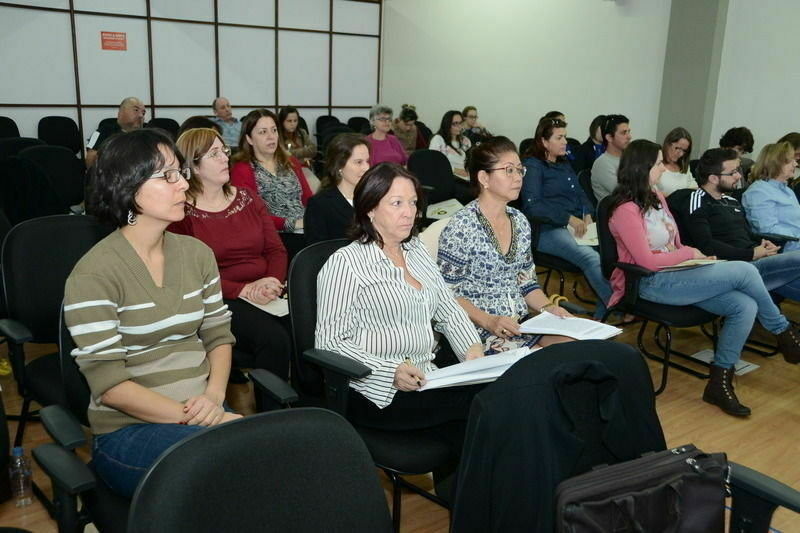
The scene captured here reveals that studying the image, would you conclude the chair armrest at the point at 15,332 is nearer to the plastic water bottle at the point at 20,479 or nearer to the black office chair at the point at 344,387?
the plastic water bottle at the point at 20,479

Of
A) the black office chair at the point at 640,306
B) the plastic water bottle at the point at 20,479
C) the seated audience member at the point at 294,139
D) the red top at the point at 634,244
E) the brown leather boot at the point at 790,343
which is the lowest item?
the plastic water bottle at the point at 20,479

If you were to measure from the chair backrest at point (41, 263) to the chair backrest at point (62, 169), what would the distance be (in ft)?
8.29

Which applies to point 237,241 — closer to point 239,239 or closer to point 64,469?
point 239,239

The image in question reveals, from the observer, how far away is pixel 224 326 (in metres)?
1.96

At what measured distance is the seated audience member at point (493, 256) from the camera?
262 centimetres

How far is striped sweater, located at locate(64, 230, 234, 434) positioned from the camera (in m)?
1.62

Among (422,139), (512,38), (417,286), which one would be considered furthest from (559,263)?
(512,38)

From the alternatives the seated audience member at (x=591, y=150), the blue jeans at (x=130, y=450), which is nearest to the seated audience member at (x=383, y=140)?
the seated audience member at (x=591, y=150)

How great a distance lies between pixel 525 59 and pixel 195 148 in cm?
618

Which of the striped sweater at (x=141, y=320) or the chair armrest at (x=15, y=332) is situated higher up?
the striped sweater at (x=141, y=320)

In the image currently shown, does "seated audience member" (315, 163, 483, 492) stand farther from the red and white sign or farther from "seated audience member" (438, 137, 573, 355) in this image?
the red and white sign

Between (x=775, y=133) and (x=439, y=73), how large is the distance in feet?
14.9

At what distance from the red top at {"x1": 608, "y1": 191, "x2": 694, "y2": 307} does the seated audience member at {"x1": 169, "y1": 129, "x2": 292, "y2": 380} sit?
168 centimetres

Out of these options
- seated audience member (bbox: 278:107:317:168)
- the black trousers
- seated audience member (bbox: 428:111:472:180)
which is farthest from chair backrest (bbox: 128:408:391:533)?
seated audience member (bbox: 428:111:472:180)
